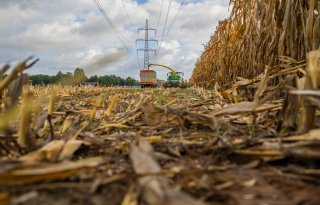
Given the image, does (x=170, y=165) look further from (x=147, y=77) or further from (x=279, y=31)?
(x=147, y=77)

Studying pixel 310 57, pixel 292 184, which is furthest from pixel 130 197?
pixel 310 57

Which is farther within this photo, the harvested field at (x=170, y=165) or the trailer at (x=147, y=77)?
the trailer at (x=147, y=77)

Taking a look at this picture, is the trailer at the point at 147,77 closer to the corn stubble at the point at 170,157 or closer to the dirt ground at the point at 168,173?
the corn stubble at the point at 170,157

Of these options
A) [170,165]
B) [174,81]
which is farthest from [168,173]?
[174,81]

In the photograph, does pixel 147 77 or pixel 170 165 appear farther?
pixel 147 77

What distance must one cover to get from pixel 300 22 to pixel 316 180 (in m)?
2.37

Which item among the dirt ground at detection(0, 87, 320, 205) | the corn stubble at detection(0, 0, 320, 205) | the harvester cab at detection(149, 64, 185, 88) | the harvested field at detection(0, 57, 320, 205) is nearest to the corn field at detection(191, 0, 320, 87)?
the corn stubble at detection(0, 0, 320, 205)

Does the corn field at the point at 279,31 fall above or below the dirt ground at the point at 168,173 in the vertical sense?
above

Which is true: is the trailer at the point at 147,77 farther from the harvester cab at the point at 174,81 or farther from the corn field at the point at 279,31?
the corn field at the point at 279,31

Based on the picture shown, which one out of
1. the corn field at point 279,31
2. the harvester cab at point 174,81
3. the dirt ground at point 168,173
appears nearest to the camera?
the dirt ground at point 168,173

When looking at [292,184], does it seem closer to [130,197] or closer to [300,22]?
[130,197]

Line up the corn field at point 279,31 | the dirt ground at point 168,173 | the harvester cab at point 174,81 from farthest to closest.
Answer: the harvester cab at point 174,81
the corn field at point 279,31
the dirt ground at point 168,173

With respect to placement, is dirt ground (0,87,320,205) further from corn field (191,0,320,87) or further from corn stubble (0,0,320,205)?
corn field (191,0,320,87)

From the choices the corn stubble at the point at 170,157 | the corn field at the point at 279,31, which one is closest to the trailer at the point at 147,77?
the corn field at the point at 279,31
